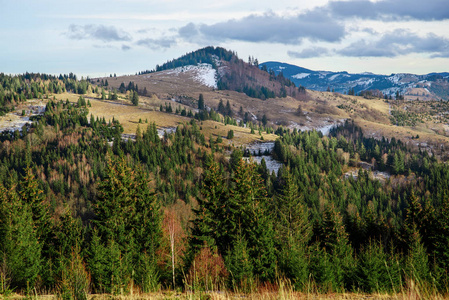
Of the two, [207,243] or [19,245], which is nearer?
[19,245]

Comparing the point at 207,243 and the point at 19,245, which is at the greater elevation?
the point at 19,245

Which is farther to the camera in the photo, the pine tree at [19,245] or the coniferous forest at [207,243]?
the pine tree at [19,245]

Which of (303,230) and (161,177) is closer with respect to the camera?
(303,230)

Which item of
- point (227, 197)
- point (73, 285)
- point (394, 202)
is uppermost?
point (73, 285)

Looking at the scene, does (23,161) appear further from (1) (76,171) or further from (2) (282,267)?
(2) (282,267)

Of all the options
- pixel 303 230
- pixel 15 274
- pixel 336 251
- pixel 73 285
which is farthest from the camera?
pixel 303 230

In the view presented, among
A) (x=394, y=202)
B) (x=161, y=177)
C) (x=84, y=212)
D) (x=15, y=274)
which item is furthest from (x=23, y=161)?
(x=394, y=202)

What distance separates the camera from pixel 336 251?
171ft

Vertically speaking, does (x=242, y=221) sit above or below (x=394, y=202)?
above

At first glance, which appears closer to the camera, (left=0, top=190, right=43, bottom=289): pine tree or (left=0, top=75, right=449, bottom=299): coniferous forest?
(left=0, top=75, right=449, bottom=299): coniferous forest

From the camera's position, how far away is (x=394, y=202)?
560 feet

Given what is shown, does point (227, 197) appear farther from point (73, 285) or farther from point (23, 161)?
point (23, 161)

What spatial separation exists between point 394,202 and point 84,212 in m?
157

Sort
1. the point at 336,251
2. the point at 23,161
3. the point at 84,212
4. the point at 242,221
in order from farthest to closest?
the point at 23,161 → the point at 84,212 → the point at 336,251 → the point at 242,221
